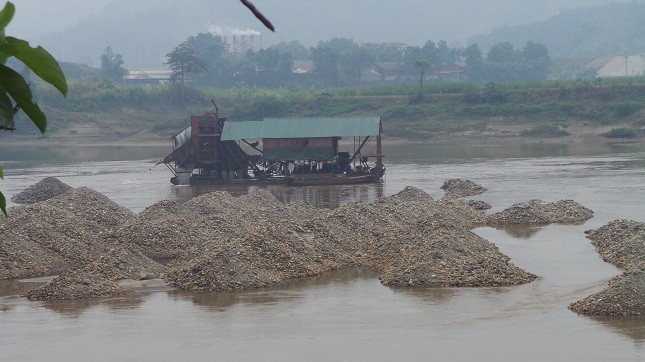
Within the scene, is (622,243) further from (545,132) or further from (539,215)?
(545,132)

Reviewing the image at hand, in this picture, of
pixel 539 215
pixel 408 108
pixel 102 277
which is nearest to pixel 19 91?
pixel 102 277

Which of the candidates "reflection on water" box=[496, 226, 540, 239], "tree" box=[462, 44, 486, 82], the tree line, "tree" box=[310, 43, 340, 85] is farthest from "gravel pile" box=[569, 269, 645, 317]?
"tree" box=[462, 44, 486, 82]

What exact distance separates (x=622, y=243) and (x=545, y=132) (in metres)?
53.5

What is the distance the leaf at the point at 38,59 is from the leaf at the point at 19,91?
1.6 inches

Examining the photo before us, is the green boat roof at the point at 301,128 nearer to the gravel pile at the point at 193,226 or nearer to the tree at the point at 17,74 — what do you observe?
the gravel pile at the point at 193,226

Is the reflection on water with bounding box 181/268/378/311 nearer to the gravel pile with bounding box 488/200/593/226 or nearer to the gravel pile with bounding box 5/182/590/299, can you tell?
the gravel pile with bounding box 5/182/590/299

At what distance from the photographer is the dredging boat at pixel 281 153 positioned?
159ft

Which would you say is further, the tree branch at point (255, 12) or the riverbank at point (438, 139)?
the riverbank at point (438, 139)

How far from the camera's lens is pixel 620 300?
18375 millimetres

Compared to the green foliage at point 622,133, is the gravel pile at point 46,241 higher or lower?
lower

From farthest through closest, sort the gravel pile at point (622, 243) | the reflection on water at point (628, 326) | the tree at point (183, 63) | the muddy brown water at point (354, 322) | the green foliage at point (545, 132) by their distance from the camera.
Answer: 1. the tree at point (183, 63)
2. the green foliage at point (545, 132)
3. the gravel pile at point (622, 243)
4. the reflection on water at point (628, 326)
5. the muddy brown water at point (354, 322)

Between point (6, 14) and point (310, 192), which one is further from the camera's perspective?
point (310, 192)

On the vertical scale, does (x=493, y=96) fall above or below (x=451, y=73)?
below

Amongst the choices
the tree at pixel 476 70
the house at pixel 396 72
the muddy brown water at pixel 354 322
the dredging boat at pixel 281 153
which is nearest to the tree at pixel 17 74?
the muddy brown water at pixel 354 322
